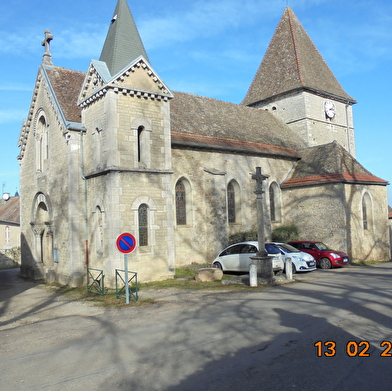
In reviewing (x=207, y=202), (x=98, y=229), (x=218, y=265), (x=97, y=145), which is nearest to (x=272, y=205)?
(x=207, y=202)

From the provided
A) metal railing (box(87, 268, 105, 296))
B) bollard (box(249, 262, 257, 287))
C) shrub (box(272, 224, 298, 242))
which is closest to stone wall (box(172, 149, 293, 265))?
shrub (box(272, 224, 298, 242))

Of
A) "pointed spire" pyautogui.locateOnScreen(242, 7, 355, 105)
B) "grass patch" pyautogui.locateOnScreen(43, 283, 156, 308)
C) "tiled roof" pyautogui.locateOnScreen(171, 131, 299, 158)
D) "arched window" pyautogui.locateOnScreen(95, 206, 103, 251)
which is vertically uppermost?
"pointed spire" pyautogui.locateOnScreen(242, 7, 355, 105)

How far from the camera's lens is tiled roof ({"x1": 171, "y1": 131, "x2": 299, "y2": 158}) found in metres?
19.4

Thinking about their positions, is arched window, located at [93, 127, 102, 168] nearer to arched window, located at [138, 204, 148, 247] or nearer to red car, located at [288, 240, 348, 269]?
arched window, located at [138, 204, 148, 247]

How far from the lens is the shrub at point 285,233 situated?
904 inches

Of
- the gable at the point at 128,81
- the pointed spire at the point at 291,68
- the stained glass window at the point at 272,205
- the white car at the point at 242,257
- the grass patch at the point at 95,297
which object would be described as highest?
the pointed spire at the point at 291,68

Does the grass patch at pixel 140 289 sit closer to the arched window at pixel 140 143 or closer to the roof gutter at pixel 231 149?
the arched window at pixel 140 143

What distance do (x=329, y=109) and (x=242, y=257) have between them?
1962cm

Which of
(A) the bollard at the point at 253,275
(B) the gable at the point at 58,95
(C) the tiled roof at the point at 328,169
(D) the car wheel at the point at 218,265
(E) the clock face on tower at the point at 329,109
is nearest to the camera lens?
(A) the bollard at the point at 253,275

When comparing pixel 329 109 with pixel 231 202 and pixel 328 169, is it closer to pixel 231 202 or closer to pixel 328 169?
pixel 328 169

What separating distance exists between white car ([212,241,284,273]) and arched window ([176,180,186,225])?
276cm

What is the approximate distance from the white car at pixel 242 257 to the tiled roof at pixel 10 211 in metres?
27.6

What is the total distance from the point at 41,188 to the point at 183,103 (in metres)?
9.53

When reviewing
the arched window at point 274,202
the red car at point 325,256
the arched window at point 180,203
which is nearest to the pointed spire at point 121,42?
the arched window at point 180,203
